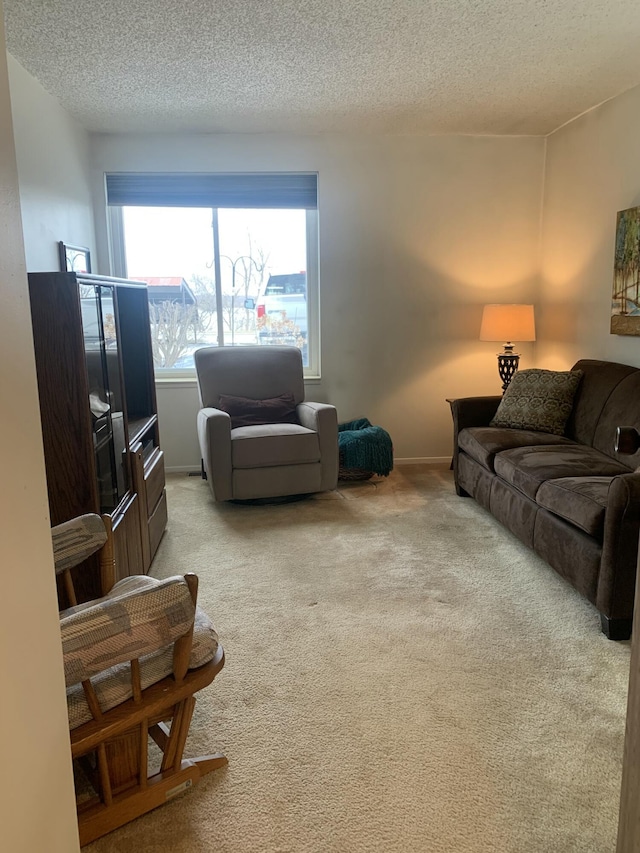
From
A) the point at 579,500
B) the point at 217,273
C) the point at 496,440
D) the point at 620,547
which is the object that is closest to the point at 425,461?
the point at 496,440

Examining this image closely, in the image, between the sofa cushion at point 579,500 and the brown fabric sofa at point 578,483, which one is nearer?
the brown fabric sofa at point 578,483

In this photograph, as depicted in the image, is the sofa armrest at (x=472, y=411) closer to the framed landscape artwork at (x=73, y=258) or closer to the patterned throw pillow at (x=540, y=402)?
the patterned throw pillow at (x=540, y=402)

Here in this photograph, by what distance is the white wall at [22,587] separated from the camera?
0.81m

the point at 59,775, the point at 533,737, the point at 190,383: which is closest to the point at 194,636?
the point at 59,775

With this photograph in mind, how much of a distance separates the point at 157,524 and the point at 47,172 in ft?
6.70

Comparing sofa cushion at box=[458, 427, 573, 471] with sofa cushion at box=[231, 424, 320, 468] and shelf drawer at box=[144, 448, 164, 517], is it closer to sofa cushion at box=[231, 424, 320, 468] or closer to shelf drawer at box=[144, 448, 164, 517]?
sofa cushion at box=[231, 424, 320, 468]

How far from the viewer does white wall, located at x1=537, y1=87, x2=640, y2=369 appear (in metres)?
3.61

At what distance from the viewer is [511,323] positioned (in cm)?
421

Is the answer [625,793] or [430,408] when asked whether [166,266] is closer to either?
[430,408]

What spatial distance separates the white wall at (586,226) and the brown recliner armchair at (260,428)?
70.1 inches

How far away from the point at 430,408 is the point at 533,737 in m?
3.20

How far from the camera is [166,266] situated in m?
4.57

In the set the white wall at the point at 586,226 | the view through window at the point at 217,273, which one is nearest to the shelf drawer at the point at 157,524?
the view through window at the point at 217,273

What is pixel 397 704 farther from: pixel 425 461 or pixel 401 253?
pixel 401 253
